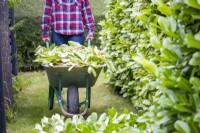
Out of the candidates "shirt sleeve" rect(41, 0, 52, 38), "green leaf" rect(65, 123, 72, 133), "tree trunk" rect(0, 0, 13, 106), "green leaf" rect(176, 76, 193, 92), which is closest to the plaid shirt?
"shirt sleeve" rect(41, 0, 52, 38)

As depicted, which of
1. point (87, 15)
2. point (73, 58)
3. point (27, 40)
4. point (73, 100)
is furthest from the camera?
point (27, 40)

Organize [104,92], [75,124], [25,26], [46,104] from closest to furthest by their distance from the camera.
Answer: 1. [75,124]
2. [46,104]
3. [104,92]
4. [25,26]

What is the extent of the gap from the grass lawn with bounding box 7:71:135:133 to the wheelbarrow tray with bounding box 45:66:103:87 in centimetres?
68

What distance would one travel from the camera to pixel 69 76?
5062 mm

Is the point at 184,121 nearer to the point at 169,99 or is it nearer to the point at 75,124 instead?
the point at 169,99

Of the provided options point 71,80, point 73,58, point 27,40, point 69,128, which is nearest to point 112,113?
point 69,128

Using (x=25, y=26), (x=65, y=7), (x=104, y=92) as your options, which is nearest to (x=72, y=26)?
(x=65, y=7)

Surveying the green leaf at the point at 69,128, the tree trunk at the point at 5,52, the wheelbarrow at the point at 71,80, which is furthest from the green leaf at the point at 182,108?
the tree trunk at the point at 5,52

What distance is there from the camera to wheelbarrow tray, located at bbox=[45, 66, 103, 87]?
4.98 meters

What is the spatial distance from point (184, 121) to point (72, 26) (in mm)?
4562

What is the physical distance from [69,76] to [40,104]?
1.59 m

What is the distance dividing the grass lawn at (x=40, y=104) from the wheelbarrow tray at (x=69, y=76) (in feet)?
2.24

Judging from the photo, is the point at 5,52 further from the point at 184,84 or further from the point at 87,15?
the point at 184,84

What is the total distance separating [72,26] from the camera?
6.09m
